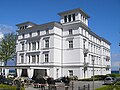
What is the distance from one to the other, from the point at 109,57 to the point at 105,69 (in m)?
12.0

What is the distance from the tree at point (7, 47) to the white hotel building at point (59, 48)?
246 inches

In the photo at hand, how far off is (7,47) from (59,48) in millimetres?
18908

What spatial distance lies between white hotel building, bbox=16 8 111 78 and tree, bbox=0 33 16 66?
20.5 feet

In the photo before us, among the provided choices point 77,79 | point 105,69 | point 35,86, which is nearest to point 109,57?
point 105,69

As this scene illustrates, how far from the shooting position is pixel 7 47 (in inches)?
2446

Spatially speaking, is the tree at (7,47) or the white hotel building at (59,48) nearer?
the white hotel building at (59,48)

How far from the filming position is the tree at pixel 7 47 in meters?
61.5

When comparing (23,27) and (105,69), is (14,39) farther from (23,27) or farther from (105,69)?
(105,69)

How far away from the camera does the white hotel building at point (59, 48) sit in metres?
50.5

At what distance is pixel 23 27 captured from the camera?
203ft

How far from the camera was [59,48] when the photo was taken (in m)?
53.2

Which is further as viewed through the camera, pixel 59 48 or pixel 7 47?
pixel 7 47

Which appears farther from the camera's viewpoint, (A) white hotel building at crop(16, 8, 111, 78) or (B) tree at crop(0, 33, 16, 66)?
(B) tree at crop(0, 33, 16, 66)

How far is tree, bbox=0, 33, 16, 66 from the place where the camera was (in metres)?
61.5
